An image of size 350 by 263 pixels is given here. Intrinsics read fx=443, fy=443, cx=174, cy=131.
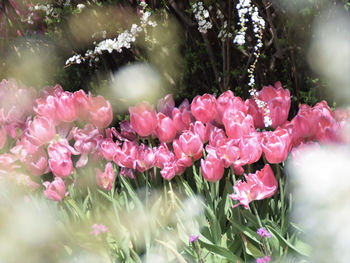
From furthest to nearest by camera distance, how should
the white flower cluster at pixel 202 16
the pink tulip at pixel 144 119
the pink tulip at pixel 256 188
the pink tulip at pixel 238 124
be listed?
1. the white flower cluster at pixel 202 16
2. the pink tulip at pixel 144 119
3. the pink tulip at pixel 238 124
4. the pink tulip at pixel 256 188

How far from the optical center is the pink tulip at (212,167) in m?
1.17

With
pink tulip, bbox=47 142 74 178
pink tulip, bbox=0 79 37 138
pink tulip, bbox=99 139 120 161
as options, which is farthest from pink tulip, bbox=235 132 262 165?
pink tulip, bbox=0 79 37 138

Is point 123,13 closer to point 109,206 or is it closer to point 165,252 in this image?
point 109,206

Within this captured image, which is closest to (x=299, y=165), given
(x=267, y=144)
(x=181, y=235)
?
(x=267, y=144)

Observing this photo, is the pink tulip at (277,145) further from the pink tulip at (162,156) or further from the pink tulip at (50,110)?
the pink tulip at (50,110)

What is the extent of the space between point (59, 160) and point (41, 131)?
0.52 ft

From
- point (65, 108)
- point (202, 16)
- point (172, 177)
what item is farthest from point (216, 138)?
point (202, 16)

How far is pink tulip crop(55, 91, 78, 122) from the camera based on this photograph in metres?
1.42

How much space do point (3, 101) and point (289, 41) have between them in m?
1.14

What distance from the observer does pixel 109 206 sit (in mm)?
1443

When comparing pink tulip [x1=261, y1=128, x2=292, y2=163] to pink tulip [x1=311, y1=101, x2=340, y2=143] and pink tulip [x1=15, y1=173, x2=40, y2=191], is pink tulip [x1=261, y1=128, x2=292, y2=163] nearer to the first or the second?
pink tulip [x1=311, y1=101, x2=340, y2=143]

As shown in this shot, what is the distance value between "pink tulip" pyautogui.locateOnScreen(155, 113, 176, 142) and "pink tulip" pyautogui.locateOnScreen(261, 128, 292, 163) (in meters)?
0.32

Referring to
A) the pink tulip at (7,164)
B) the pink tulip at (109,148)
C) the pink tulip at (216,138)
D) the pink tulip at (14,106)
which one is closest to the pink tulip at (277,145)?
the pink tulip at (216,138)

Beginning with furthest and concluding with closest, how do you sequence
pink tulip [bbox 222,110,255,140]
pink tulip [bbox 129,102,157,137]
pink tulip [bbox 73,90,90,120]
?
1. pink tulip [bbox 73,90,90,120]
2. pink tulip [bbox 129,102,157,137]
3. pink tulip [bbox 222,110,255,140]
